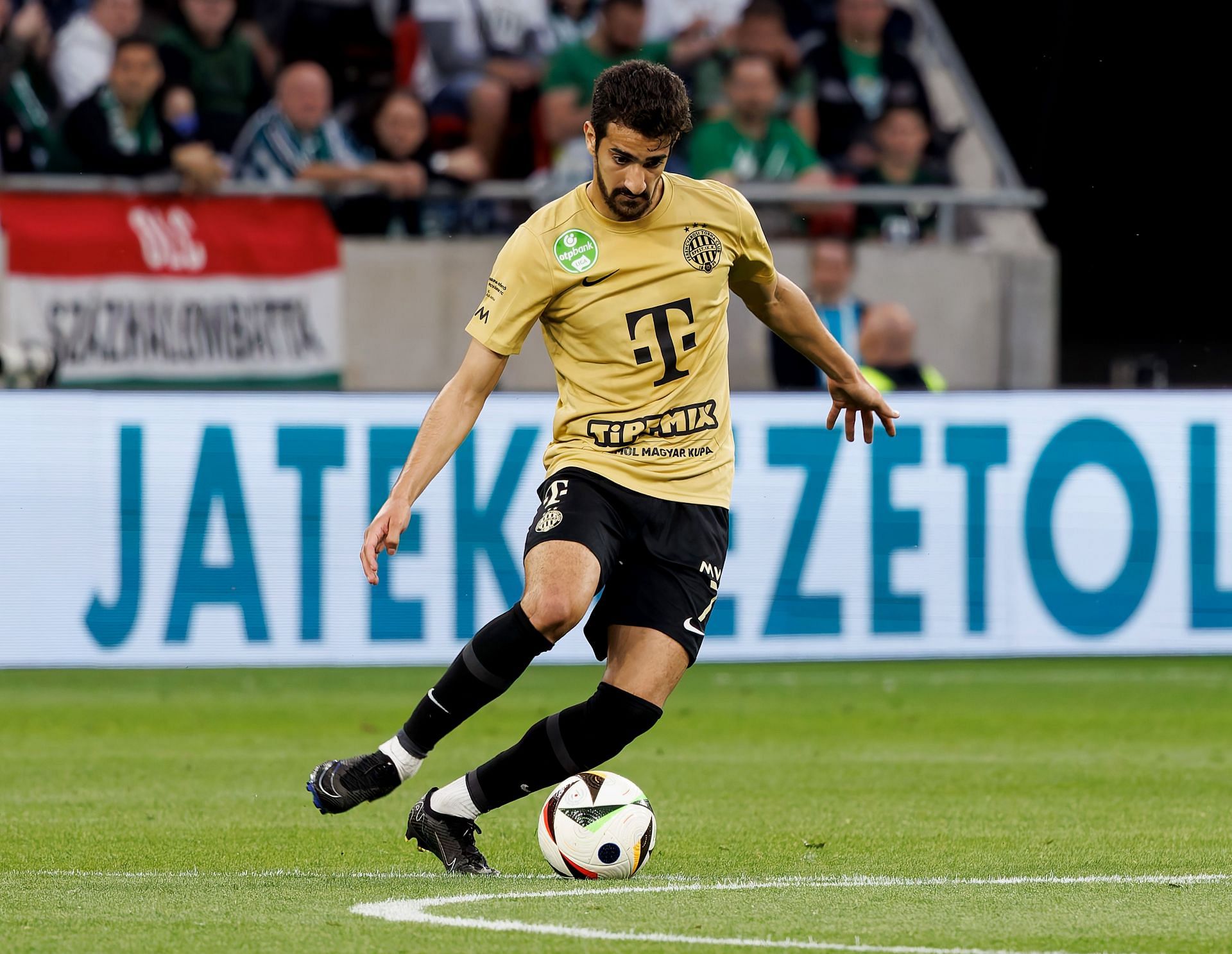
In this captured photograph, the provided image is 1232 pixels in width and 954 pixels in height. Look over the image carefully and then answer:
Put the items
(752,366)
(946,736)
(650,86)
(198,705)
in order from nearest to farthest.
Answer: (650,86), (946,736), (198,705), (752,366)

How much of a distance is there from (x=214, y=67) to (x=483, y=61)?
6.57 ft

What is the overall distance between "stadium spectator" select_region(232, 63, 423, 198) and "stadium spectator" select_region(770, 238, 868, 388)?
2858mm

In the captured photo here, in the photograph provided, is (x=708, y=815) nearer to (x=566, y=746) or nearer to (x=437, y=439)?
(x=566, y=746)

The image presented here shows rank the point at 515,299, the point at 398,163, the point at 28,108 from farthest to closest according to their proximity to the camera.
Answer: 1. the point at 398,163
2. the point at 28,108
3. the point at 515,299

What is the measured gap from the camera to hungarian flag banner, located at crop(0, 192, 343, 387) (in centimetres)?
1385

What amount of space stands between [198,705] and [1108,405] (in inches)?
209

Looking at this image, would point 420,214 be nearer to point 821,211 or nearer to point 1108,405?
point 821,211

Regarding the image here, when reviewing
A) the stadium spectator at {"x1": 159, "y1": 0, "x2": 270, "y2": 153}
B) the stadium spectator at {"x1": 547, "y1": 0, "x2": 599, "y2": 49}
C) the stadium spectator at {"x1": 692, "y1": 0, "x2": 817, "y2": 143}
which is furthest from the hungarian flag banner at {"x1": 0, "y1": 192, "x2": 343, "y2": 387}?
the stadium spectator at {"x1": 692, "y1": 0, "x2": 817, "y2": 143}

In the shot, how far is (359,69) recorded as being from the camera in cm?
1509

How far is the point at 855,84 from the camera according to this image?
15.8 meters

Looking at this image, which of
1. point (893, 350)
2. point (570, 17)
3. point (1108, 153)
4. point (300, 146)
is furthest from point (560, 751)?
point (1108, 153)

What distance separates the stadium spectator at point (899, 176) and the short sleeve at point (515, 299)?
33.1ft

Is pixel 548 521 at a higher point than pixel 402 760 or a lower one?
higher

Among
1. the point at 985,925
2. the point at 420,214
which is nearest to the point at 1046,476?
the point at 420,214
